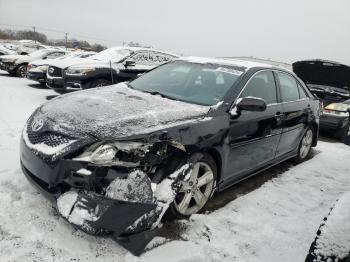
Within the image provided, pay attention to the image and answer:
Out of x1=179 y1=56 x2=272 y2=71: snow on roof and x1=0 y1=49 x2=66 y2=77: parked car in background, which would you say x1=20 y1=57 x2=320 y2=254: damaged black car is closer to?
x1=179 y1=56 x2=272 y2=71: snow on roof

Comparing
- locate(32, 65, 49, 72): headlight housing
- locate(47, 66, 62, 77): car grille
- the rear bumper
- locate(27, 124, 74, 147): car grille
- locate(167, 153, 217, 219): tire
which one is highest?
locate(27, 124, 74, 147): car grille

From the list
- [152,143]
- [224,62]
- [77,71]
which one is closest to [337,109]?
[224,62]

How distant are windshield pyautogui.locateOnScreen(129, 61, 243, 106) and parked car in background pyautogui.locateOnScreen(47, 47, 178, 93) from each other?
3.91 meters

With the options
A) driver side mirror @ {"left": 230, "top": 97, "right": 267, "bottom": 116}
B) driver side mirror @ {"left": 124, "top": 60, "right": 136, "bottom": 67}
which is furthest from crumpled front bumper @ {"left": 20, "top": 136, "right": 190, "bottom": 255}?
driver side mirror @ {"left": 124, "top": 60, "right": 136, "bottom": 67}

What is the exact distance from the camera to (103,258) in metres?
2.69

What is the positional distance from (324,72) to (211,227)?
6062 mm

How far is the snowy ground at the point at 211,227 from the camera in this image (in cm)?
275

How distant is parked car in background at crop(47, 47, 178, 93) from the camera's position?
8.22m

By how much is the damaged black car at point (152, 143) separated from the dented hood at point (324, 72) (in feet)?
12.2

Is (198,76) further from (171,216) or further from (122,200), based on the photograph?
(122,200)

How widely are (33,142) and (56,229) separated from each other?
29.2 inches

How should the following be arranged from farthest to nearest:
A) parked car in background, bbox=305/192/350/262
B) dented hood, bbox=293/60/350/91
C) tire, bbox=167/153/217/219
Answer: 1. dented hood, bbox=293/60/350/91
2. tire, bbox=167/153/217/219
3. parked car in background, bbox=305/192/350/262

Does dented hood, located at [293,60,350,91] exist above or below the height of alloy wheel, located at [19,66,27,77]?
above

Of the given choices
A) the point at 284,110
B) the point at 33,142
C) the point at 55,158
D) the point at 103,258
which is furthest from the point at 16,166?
the point at 284,110
